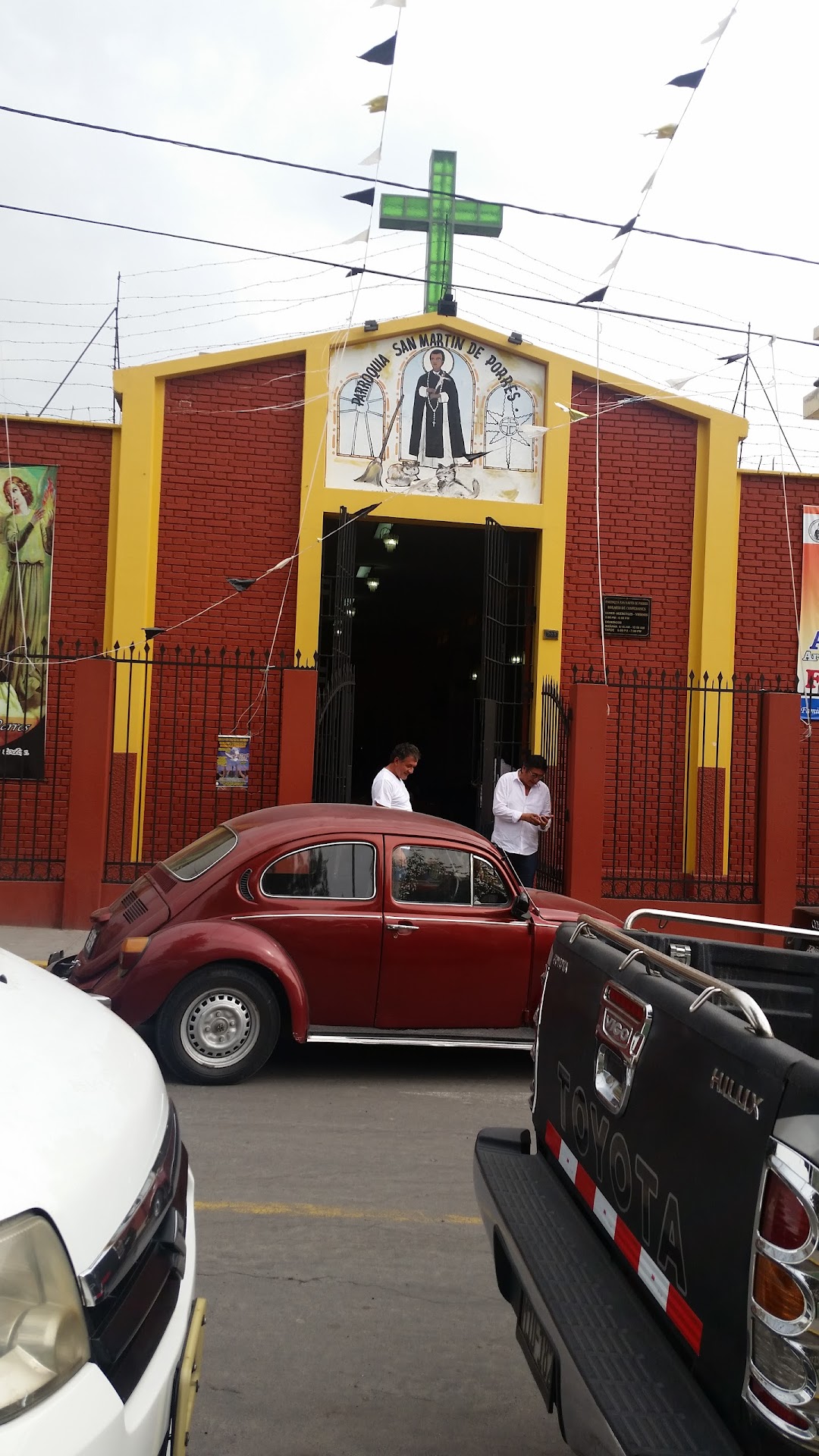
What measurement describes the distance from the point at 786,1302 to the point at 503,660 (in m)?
10.8

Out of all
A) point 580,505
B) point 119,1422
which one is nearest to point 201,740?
point 580,505

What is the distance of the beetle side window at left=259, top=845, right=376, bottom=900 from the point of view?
21.7 feet

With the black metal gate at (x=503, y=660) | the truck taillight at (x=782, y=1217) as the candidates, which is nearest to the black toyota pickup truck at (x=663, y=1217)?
the truck taillight at (x=782, y=1217)

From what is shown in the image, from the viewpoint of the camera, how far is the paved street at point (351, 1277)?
3203 mm

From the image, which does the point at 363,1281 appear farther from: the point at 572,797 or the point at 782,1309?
the point at 572,797

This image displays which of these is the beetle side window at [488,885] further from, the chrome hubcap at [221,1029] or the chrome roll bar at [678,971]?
the chrome roll bar at [678,971]

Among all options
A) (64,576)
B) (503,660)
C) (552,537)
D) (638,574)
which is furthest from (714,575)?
(64,576)

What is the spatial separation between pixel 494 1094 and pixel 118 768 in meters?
6.93

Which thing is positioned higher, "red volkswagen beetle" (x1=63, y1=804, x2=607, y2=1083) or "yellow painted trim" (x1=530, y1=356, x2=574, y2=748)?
"yellow painted trim" (x1=530, y1=356, x2=574, y2=748)

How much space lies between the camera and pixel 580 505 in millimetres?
13359

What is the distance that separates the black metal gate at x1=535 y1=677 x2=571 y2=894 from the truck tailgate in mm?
8311

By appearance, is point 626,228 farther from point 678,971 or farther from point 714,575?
point 678,971

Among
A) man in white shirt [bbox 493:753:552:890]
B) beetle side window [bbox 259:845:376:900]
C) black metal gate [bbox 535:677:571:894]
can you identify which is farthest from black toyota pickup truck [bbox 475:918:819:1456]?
black metal gate [bbox 535:677:571:894]

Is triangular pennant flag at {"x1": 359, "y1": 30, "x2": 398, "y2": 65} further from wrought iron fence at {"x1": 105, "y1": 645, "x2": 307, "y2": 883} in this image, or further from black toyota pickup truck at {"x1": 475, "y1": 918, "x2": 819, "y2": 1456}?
black toyota pickup truck at {"x1": 475, "y1": 918, "x2": 819, "y2": 1456}
